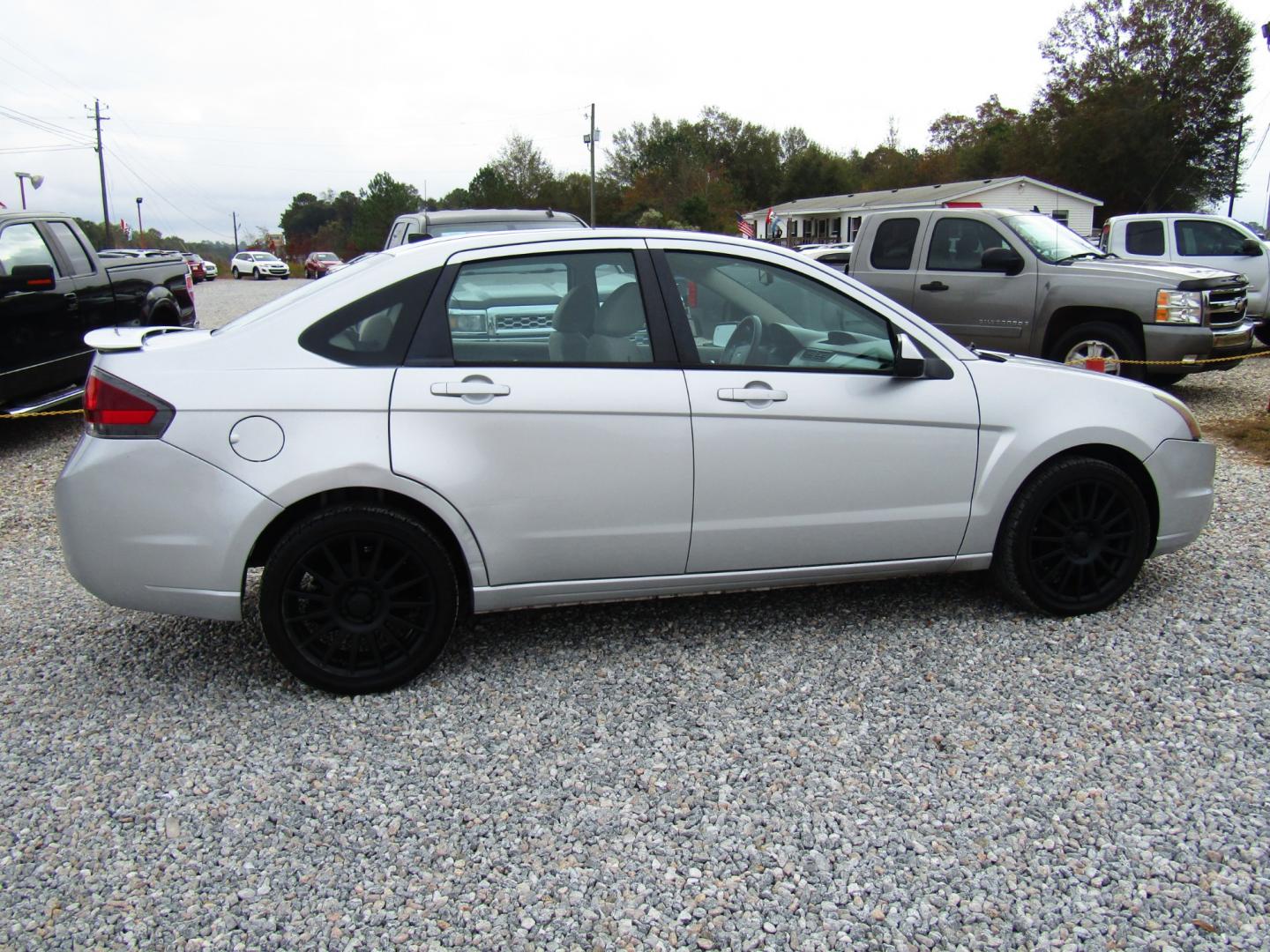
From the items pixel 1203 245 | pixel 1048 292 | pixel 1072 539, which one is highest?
pixel 1203 245

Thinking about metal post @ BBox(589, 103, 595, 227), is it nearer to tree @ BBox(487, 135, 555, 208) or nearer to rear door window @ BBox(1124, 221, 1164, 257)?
tree @ BBox(487, 135, 555, 208)

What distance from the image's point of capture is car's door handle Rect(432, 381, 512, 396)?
3615 millimetres

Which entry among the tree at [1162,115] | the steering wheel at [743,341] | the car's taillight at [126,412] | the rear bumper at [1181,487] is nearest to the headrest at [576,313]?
the steering wheel at [743,341]

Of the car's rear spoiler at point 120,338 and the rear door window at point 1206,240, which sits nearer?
the car's rear spoiler at point 120,338

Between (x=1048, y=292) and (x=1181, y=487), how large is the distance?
5604mm

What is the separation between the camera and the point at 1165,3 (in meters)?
55.3

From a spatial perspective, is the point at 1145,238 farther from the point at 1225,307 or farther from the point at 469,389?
the point at 469,389

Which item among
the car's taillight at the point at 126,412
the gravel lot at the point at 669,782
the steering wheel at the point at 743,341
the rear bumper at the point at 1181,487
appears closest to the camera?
the gravel lot at the point at 669,782

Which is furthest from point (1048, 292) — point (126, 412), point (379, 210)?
point (379, 210)

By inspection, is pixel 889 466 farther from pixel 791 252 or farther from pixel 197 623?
pixel 197 623

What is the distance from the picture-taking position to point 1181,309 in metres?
9.22

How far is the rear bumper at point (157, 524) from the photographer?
3457 mm

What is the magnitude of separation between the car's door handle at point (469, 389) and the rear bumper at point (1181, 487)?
112 inches

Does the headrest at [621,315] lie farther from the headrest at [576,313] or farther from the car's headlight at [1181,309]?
the car's headlight at [1181,309]
